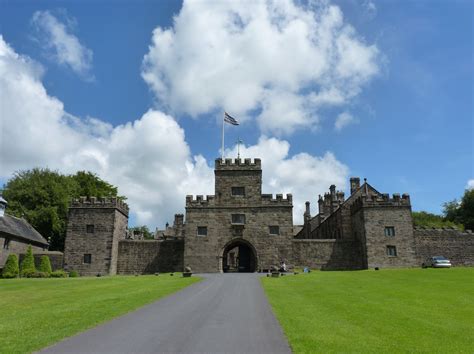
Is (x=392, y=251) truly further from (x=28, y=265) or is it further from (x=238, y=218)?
(x=28, y=265)

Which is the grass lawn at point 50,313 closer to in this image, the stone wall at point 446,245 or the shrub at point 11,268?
the shrub at point 11,268

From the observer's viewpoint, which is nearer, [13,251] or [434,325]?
[434,325]

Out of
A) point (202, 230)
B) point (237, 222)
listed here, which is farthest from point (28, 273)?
point (237, 222)

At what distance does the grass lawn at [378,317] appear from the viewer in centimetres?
909

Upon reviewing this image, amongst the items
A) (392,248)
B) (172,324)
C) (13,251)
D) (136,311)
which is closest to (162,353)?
(172,324)

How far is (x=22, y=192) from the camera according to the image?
5472 cm

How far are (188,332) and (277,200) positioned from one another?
32.3 metres

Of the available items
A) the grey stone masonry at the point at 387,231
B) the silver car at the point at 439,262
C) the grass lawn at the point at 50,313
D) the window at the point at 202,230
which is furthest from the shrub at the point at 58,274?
the silver car at the point at 439,262

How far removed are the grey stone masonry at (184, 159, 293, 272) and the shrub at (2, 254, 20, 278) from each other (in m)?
16.7

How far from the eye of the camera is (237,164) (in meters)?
43.4

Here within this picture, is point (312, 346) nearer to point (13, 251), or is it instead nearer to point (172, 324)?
point (172, 324)

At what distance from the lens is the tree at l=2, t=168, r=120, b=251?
Answer: 5431 cm

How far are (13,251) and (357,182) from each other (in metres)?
42.9

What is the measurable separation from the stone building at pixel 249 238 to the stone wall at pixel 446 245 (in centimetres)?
11
